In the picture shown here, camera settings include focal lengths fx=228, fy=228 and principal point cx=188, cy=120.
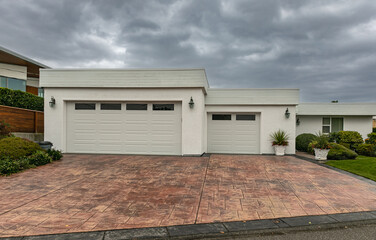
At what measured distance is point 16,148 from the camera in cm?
827

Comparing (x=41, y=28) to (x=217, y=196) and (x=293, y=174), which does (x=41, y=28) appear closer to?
(x=217, y=196)

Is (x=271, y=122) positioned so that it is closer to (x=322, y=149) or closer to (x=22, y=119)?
(x=322, y=149)

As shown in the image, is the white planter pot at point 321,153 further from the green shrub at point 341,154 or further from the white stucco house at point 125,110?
the white stucco house at point 125,110

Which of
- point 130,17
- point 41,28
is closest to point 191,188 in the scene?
point 130,17

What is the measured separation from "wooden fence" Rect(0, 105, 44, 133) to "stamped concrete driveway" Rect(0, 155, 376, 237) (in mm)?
4759

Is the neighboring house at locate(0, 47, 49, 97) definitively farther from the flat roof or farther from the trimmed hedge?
the trimmed hedge

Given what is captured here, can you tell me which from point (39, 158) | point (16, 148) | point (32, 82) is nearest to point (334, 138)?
point (39, 158)

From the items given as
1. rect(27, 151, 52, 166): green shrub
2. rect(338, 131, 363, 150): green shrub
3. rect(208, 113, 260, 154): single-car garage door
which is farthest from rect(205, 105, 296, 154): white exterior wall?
rect(27, 151, 52, 166): green shrub

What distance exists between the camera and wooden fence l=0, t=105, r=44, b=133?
35.4 ft

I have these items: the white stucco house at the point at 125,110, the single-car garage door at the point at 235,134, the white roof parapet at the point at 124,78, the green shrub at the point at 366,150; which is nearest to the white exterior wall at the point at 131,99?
the white stucco house at the point at 125,110

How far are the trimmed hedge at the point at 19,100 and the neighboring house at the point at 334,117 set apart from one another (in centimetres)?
1690

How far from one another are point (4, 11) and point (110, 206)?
13.5 metres

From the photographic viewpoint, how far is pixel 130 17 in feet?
36.1

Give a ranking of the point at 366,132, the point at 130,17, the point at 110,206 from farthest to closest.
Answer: the point at 366,132, the point at 130,17, the point at 110,206
